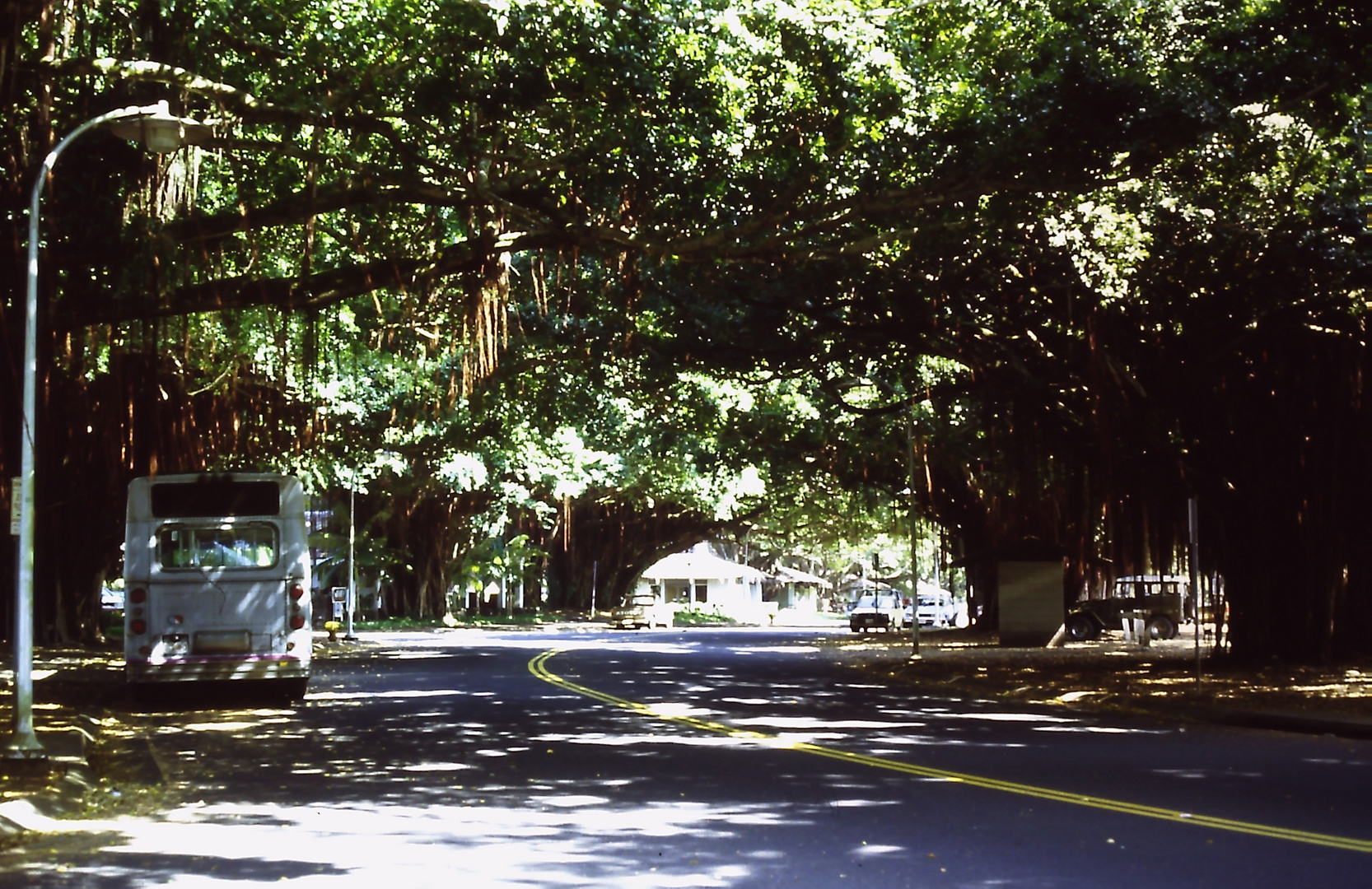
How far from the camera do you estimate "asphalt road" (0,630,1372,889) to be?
7496mm

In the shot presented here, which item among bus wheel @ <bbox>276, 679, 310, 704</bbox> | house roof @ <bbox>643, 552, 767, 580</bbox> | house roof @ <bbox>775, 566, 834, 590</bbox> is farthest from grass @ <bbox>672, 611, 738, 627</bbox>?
bus wheel @ <bbox>276, 679, 310, 704</bbox>

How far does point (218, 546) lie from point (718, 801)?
1011 cm

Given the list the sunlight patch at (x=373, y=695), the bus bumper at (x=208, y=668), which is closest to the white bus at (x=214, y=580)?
the bus bumper at (x=208, y=668)

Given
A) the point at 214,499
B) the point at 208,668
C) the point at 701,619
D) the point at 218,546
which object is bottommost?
the point at 701,619

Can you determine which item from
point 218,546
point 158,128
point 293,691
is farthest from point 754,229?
point 293,691

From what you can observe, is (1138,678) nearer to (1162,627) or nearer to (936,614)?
(1162,627)

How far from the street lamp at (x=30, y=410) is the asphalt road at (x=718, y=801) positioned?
137 cm

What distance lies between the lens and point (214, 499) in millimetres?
17984

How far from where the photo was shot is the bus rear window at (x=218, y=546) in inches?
703

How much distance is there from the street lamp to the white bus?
17.9ft

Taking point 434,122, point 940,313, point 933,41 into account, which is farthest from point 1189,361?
point 434,122

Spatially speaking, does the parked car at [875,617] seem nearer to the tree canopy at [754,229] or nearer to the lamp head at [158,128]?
the tree canopy at [754,229]

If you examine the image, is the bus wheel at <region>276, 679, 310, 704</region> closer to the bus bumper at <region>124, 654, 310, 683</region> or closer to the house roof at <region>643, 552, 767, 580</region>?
the bus bumper at <region>124, 654, 310, 683</region>

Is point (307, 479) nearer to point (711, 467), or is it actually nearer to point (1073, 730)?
point (711, 467)
